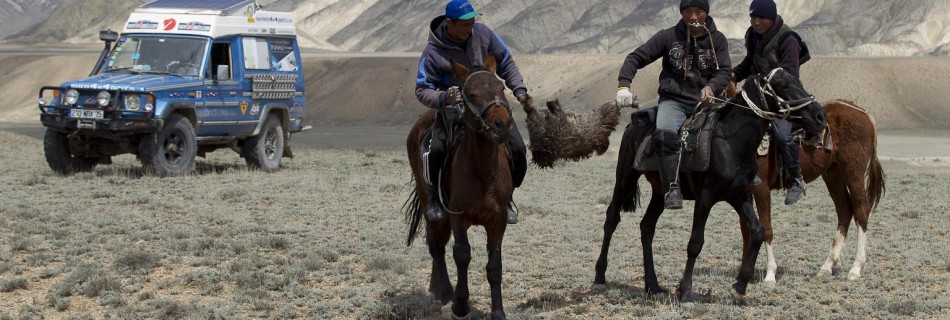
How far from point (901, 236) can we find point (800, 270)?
2.92 meters

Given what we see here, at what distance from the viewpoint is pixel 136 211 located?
569 inches

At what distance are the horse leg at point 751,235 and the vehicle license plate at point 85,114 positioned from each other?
11465mm

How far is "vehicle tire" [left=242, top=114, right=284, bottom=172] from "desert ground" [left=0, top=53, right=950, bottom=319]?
350 millimetres

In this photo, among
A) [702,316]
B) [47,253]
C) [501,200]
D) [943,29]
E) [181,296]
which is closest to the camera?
[501,200]

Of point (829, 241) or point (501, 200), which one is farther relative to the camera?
point (829, 241)

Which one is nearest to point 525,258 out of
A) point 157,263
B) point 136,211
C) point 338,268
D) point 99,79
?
point 338,268

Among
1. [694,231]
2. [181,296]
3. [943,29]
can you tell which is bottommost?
[181,296]

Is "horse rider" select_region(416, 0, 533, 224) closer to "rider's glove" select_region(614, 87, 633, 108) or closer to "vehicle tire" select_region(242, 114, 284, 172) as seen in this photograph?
"rider's glove" select_region(614, 87, 633, 108)

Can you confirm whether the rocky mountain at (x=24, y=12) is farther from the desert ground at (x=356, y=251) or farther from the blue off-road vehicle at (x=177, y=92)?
the desert ground at (x=356, y=251)

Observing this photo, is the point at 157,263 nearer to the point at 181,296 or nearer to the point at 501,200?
the point at 181,296

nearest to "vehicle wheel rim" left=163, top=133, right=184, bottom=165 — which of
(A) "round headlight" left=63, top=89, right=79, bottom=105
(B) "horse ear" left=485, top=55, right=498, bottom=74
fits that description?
(A) "round headlight" left=63, top=89, right=79, bottom=105

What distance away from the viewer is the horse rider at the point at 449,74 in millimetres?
8141

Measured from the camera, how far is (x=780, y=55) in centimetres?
959

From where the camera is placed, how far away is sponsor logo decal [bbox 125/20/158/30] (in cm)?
1903
